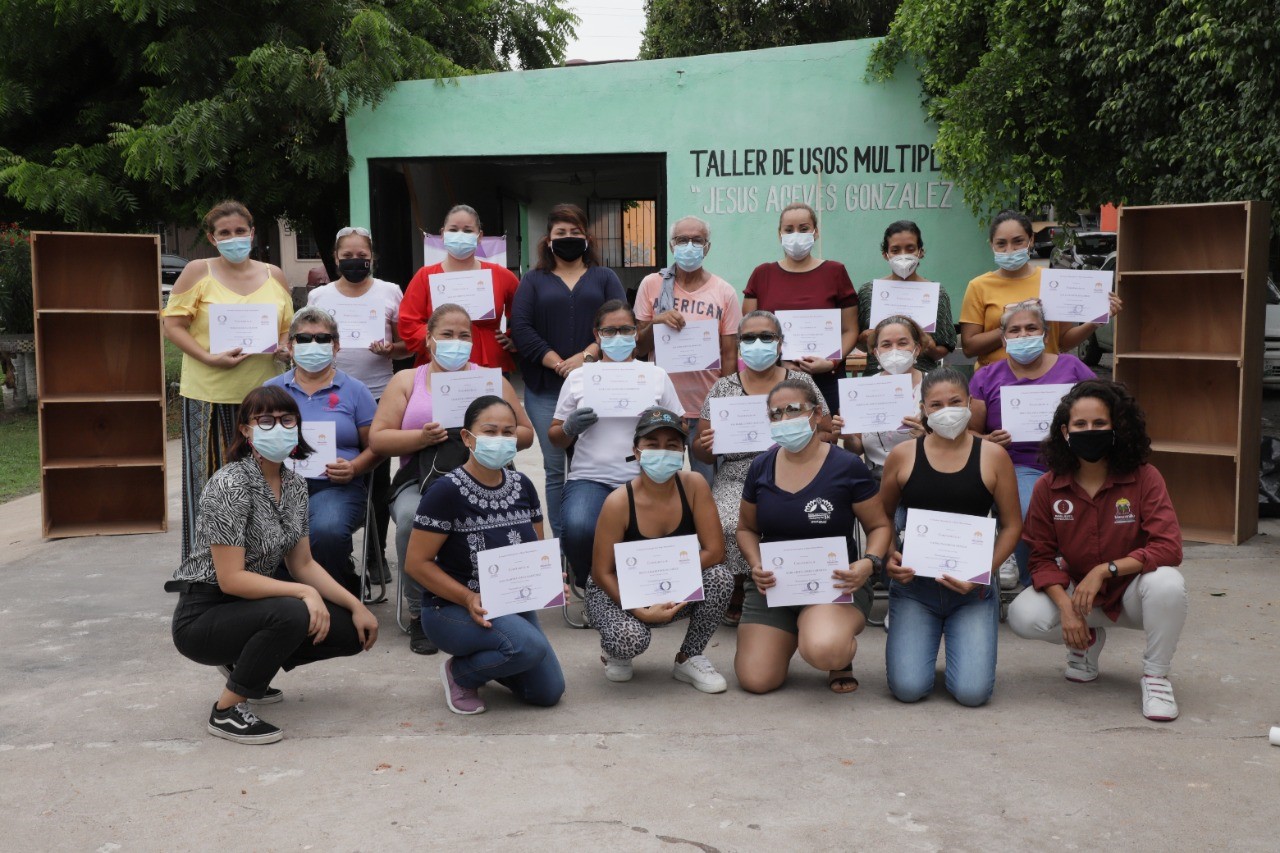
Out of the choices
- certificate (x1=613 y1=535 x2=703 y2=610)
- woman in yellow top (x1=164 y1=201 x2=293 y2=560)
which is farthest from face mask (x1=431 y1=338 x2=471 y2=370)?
certificate (x1=613 y1=535 x2=703 y2=610)

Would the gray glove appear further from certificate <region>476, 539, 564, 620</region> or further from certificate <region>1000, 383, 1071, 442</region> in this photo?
certificate <region>1000, 383, 1071, 442</region>

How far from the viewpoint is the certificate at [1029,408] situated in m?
5.73

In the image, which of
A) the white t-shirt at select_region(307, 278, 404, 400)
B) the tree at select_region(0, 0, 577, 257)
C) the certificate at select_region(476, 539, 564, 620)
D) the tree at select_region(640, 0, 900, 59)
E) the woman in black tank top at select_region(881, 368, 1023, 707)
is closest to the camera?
the certificate at select_region(476, 539, 564, 620)

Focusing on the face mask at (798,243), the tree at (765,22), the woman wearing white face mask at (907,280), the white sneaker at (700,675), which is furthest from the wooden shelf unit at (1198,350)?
the tree at (765,22)

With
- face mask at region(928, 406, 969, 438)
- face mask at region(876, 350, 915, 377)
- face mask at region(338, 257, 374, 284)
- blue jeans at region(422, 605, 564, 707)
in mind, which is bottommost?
blue jeans at region(422, 605, 564, 707)

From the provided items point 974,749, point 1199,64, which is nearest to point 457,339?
point 974,749

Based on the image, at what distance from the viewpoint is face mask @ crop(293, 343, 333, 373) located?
5766 millimetres

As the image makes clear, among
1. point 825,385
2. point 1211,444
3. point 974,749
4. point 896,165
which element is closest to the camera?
point 974,749

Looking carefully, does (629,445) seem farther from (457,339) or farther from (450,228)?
(450,228)

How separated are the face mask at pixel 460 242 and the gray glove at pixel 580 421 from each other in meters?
1.34

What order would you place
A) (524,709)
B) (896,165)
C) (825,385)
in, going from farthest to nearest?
1. (896,165)
2. (825,385)
3. (524,709)

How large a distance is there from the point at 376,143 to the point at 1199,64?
25.8 ft

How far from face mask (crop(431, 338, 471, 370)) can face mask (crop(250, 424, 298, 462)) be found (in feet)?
4.32

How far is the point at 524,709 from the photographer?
15.6ft
